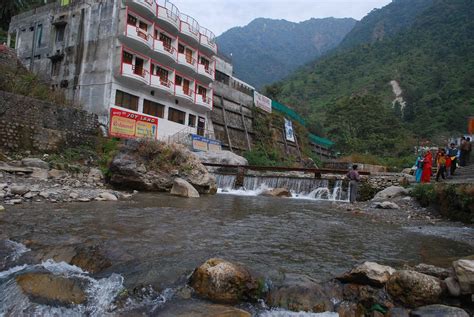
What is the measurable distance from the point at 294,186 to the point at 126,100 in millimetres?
15109

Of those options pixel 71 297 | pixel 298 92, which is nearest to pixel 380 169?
pixel 71 297

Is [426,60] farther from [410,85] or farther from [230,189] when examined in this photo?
[230,189]

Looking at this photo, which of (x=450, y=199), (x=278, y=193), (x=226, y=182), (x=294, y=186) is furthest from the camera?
(x=226, y=182)

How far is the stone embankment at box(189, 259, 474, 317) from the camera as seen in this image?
4.35 meters

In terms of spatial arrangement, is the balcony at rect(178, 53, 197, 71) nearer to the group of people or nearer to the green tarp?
the green tarp

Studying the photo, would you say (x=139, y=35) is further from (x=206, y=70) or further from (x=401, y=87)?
(x=401, y=87)

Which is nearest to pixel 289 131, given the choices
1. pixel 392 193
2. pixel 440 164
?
pixel 440 164

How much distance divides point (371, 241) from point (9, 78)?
64.0 feet

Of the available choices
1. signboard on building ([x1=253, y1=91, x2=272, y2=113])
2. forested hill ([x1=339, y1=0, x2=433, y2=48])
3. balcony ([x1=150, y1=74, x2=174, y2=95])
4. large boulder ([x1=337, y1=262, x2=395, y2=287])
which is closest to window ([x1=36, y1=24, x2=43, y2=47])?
balcony ([x1=150, y1=74, x2=174, y2=95])

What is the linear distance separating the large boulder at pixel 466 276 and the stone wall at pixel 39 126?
61.2 ft

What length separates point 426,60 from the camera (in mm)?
70750

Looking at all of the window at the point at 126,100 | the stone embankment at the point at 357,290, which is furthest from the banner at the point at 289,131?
the stone embankment at the point at 357,290

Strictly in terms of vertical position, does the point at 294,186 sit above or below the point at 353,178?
below

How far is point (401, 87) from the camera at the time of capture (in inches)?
2657
